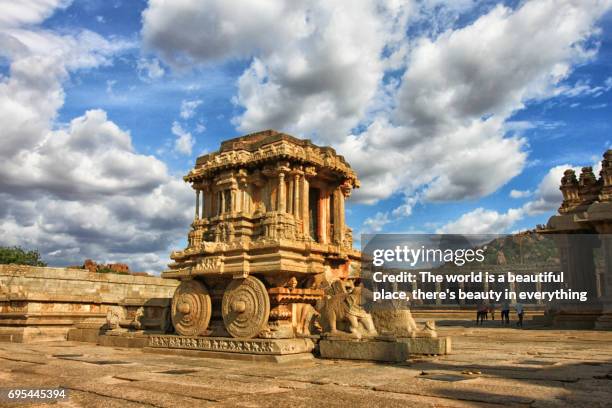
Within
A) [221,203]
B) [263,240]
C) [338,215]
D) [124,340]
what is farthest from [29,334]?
[338,215]

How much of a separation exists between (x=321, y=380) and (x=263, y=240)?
5031 mm

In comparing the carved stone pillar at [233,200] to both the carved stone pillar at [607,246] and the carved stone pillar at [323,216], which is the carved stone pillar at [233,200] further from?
the carved stone pillar at [607,246]

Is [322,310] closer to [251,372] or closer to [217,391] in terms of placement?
[251,372]

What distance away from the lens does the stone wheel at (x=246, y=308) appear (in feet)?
37.1

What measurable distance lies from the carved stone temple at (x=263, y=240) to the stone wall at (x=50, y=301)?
306cm

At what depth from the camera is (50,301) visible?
692 inches

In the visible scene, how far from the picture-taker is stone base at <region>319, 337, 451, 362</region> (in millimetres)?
9777

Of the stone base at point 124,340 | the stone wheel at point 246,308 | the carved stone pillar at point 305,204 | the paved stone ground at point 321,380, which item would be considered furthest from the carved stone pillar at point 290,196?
the stone base at point 124,340

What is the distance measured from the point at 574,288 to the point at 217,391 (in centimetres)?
2507

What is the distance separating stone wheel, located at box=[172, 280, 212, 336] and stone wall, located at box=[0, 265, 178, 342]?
242 centimetres

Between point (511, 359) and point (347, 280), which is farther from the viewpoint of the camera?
point (347, 280)

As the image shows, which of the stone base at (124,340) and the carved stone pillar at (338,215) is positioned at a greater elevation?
the carved stone pillar at (338,215)

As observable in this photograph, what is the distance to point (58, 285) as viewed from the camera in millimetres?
23672

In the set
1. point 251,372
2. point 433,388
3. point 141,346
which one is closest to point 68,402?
point 251,372
